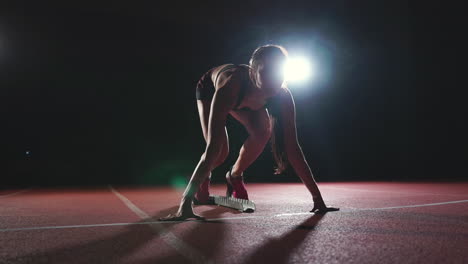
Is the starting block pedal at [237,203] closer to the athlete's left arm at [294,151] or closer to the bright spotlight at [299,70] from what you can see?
the athlete's left arm at [294,151]

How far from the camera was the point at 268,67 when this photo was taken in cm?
296

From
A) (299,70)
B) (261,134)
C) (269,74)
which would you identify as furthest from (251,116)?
(299,70)

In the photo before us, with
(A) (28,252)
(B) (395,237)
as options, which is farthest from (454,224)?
(A) (28,252)

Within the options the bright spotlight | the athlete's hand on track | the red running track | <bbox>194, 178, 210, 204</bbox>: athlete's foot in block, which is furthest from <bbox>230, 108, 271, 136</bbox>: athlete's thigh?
the bright spotlight

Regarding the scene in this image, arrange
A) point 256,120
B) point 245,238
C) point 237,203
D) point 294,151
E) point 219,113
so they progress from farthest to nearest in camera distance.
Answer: point 256,120
point 237,203
point 294,151
point 219,113
point 245,238

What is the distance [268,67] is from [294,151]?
2.70 ft

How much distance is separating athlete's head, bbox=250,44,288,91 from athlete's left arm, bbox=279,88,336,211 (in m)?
0.34

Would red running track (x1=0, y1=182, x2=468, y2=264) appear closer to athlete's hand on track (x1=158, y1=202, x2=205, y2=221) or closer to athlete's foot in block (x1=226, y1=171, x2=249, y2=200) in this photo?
athlete's hand on track (x1=158, y1=202, x2=205, y2=221)

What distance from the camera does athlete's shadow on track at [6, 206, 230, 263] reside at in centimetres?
163

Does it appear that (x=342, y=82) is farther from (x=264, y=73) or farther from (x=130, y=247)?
(x=130, y=247)

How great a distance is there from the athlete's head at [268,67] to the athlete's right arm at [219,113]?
0.18 metres

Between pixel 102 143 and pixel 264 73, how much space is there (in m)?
14.1

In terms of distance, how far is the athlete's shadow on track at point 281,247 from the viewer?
1598 mm

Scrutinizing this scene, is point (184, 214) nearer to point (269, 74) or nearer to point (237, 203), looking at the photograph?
point (237, 203)
